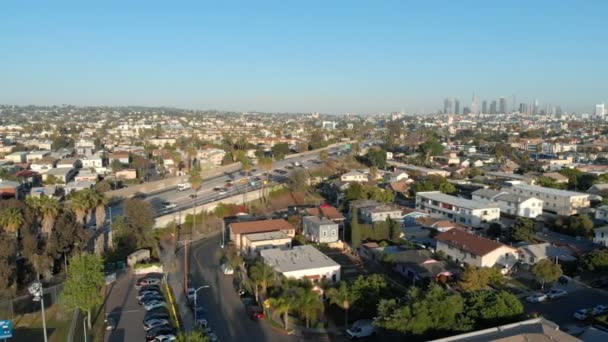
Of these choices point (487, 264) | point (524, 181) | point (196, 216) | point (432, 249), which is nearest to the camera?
point (487, 264)

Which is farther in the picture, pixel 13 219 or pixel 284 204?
pixel 284 204

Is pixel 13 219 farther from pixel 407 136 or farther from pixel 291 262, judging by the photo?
pixel 407 136

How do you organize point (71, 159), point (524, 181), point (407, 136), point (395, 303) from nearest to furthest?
point (395, 303)
point (524, 181)
point (71, 159)
point (407, 136)

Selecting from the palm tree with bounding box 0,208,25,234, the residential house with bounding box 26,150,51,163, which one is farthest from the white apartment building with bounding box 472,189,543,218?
the residential house with bounding box 26,150,51,163

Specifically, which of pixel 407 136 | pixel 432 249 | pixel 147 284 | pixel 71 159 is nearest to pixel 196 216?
pixel 147 284

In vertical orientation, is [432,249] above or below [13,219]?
below

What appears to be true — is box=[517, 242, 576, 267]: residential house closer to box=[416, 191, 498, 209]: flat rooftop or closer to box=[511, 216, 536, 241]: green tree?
box=[511, 216, 536, 241]: green tree

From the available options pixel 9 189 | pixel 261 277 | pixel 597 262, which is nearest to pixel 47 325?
pixel 261 277

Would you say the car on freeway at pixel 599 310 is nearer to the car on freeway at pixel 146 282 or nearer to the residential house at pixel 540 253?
the residential house at pixel 540 253

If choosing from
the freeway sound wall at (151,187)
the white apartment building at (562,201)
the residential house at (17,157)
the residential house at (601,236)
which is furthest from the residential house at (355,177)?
the residential house at (17,157)
